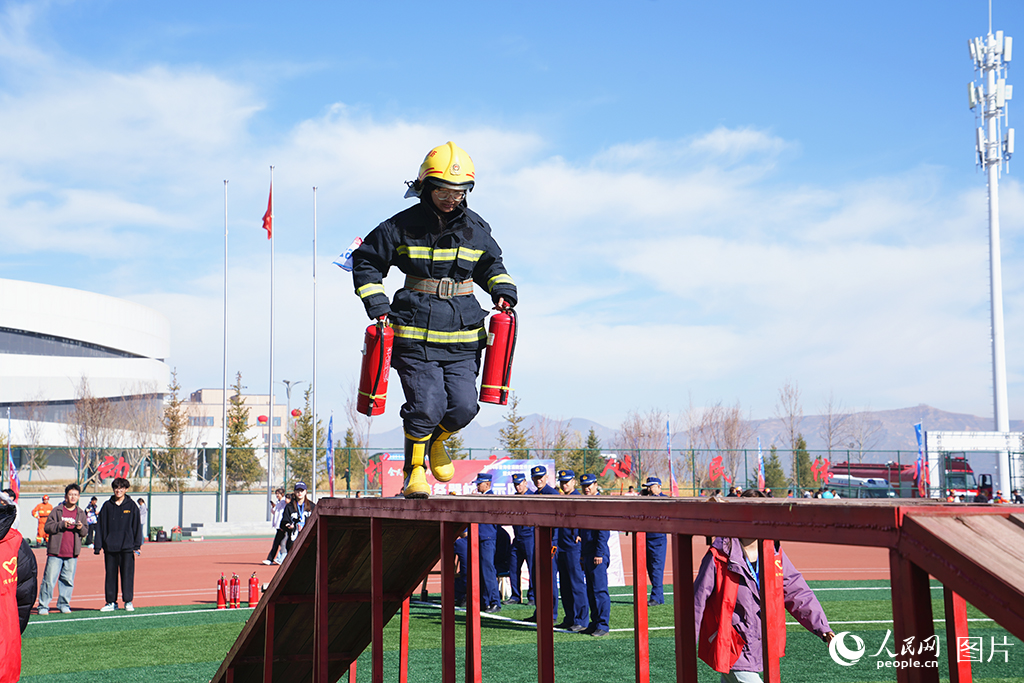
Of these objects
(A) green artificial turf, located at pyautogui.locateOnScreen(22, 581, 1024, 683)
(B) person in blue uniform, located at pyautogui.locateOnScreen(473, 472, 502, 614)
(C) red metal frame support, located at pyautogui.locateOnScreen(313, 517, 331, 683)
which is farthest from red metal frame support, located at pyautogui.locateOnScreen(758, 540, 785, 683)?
(B) person in blue uniform, located at pyautogui.locateOnScreen(473, 472, 502, 614)

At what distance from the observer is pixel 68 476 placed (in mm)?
58656

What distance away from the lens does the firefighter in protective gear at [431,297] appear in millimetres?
4801

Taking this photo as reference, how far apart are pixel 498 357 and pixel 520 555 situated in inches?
328

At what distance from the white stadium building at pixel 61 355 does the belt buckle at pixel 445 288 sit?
202 ft

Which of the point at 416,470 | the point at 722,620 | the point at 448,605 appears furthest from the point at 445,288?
the point at 722,620

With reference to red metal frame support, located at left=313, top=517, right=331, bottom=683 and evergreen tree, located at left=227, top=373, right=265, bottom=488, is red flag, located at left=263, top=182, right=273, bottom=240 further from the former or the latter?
red metal frame support, located at left=313, top=517, right=331, bottom=683

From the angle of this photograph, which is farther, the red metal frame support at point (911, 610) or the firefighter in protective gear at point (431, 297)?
the firefighter in protective gear at point (431, 297)

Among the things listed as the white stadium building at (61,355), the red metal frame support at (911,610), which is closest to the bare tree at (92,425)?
the white stadium building at (61,355)

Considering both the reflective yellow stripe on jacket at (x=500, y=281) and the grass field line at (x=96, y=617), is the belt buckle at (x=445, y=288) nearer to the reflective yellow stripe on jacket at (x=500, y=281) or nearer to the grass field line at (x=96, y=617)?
the reflective yellow stripe on jacket at (x=500, y=281)

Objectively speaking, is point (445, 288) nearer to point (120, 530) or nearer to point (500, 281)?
point (500, 281)

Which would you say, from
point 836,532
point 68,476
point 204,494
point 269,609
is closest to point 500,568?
point 269,609

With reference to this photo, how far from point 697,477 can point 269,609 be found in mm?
37655

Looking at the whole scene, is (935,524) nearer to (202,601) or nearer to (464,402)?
(464,402)

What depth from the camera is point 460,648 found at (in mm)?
10367
